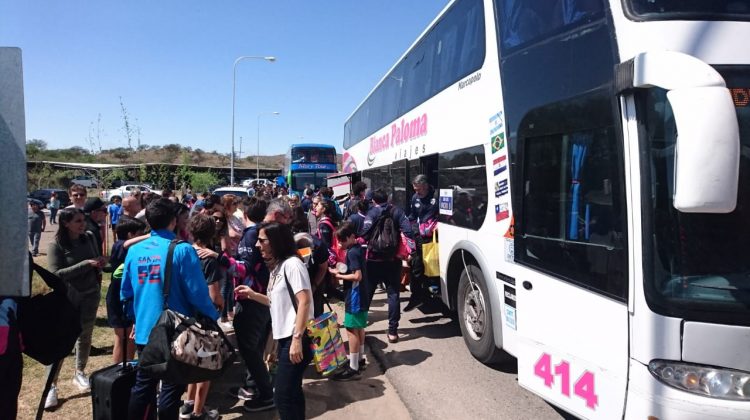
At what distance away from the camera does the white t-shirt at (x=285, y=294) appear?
10.0 ft

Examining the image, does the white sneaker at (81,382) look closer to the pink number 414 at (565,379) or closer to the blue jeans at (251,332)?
the blue jeans at (251,332)

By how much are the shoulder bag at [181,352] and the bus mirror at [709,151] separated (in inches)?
109

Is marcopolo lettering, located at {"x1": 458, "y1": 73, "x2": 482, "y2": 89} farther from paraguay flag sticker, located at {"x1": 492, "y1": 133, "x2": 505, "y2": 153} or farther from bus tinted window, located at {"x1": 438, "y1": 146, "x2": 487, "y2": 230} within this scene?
paraguay flag sticker, located at {"x1": 492, "y1": 133, "x2": 505, "y2": 153}

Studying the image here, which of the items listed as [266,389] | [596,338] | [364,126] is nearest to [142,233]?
[266,389]

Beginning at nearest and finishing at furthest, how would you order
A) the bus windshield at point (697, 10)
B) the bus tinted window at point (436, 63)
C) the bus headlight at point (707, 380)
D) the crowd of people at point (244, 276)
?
the bus headlight at point (707, 380)
the bus windshield at point (697, 10)
the crowd of people at point (244, 276)
the bus tinted window at point (436, 63)

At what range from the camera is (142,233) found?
15.8 feet

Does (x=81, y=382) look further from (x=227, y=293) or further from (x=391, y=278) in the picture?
(x=391, y=278)

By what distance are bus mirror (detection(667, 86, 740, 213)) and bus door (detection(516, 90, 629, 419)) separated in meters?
0.64

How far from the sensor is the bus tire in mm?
4766

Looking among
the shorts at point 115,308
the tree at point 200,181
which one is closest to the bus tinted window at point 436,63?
the shorts at point 115,308

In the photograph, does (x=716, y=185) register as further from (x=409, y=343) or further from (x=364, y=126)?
(x=364, y=126)

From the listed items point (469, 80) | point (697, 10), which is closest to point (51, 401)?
point (469, 80)

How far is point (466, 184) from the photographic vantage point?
5.54 meters

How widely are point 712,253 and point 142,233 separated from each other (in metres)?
4.88
